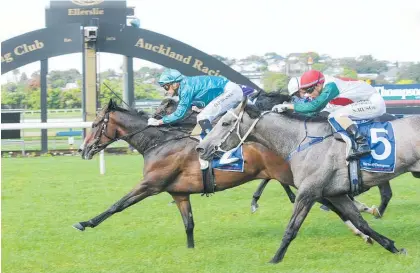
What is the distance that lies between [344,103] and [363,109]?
227 millimetres

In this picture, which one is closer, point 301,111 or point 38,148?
point 301,111

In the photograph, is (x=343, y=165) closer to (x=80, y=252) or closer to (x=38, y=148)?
(x=80, y=252)

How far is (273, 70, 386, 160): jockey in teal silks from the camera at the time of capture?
19.5ft

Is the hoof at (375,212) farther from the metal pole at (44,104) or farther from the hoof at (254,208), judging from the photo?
the metal pole at (44,104)

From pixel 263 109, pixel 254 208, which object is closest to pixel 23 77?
pixel 254 208

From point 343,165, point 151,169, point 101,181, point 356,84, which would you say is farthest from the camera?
point 101,181

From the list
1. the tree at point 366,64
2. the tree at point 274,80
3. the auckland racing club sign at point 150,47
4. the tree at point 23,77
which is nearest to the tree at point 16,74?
the tree at point 23,77

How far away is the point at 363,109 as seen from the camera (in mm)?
6238

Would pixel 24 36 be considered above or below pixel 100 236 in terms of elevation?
above

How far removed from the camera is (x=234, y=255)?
621cm

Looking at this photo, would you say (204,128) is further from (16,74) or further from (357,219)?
(16,74)

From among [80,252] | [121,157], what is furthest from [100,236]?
[121,157]

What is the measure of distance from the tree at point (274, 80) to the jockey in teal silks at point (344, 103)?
51.0 feet

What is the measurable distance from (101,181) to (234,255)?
5.77 m
